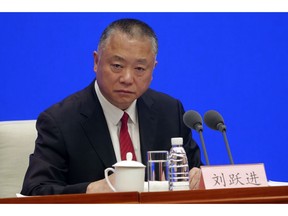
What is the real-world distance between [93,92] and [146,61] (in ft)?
0.92

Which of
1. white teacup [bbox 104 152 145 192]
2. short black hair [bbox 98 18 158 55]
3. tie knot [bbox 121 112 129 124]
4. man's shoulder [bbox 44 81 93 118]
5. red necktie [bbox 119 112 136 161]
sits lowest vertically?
white teacup [bbox 104 152 145 192]

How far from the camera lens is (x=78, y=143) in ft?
7.52

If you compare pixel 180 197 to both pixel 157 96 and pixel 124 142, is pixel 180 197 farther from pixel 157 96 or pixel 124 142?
pixel 157 96

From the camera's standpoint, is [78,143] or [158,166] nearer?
[158,166]

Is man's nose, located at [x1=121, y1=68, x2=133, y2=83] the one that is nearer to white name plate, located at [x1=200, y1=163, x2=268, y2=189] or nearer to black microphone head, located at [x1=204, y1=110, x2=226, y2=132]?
black microphone head, located at [x1=204, y1=110, x2=226, y2=132]

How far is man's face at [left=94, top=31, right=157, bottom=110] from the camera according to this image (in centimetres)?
229

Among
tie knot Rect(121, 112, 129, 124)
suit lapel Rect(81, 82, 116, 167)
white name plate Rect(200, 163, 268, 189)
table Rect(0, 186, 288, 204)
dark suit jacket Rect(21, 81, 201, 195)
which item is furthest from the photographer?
tie knot Rect(121, 112, 129, 124)

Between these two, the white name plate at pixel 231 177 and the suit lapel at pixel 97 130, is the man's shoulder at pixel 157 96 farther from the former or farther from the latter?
the white name plate at pixel 231 177

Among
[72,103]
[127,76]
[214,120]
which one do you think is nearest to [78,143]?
[72,103]

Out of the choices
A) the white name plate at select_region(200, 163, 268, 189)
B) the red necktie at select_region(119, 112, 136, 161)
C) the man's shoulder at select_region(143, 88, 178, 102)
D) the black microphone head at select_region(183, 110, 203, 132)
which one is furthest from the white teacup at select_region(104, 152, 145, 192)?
the man's shoulder at select_region(143, 88, 178, 102)

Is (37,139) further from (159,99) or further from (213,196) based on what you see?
(213,196)

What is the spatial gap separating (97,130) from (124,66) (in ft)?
0.88

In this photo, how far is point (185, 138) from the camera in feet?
8.41
